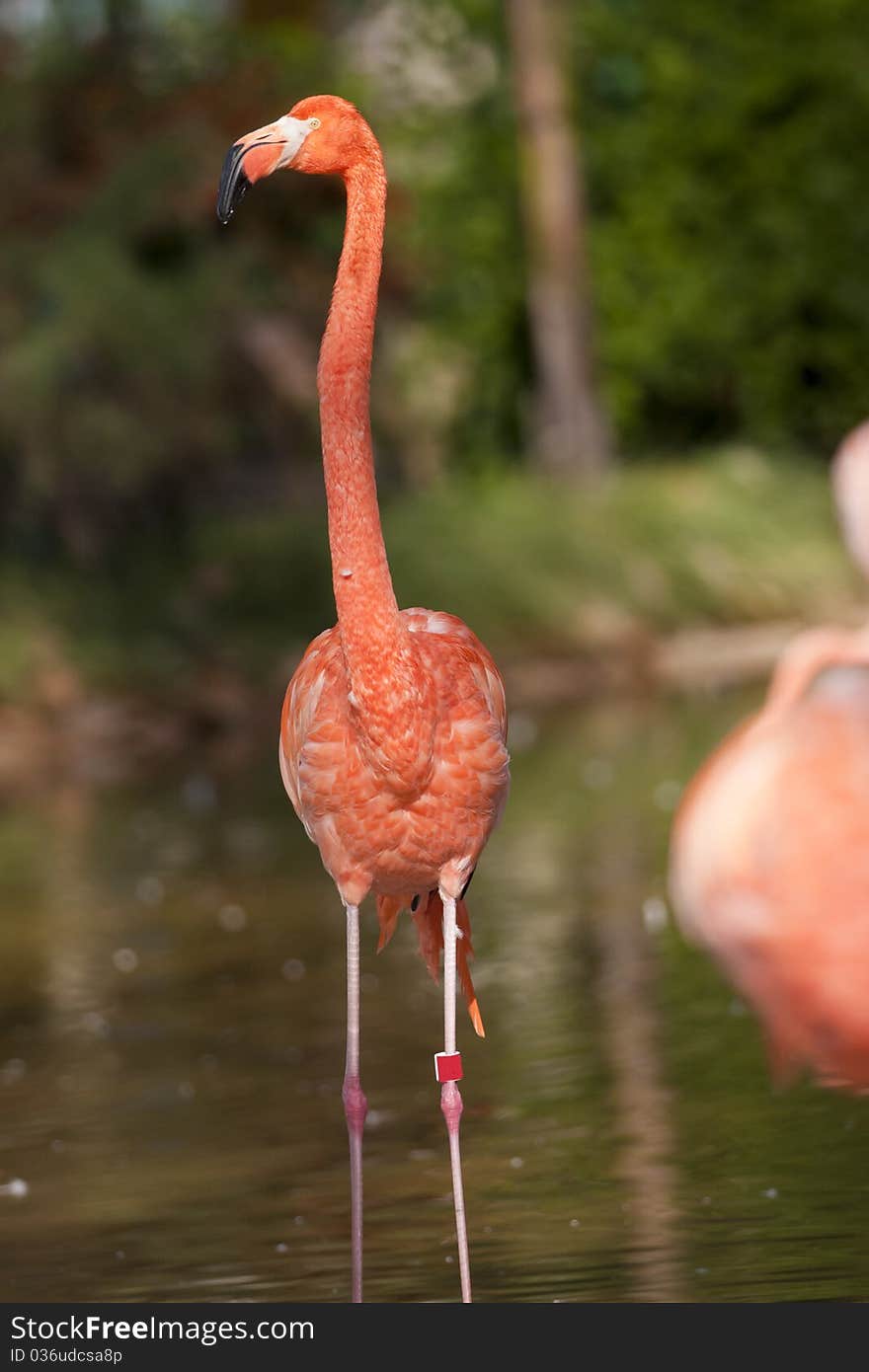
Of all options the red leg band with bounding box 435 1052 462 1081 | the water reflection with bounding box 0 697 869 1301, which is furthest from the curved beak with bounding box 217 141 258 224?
the water reflection with bounding box 0 697 869 1301

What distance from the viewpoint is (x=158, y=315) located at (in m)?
21.4

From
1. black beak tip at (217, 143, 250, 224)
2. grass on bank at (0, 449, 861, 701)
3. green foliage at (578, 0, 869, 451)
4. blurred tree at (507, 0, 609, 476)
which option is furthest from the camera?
green foliage at (578, 0, 869, 451)

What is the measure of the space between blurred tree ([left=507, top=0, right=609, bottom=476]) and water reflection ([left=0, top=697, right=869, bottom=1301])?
12.3 meters

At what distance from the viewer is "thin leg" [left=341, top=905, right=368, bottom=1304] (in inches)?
221

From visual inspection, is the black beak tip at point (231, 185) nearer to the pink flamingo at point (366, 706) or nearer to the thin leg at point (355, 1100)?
the pink flamingo at point (366, 706)

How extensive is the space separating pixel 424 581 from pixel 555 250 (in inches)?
198

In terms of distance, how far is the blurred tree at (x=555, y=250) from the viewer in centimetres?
2472

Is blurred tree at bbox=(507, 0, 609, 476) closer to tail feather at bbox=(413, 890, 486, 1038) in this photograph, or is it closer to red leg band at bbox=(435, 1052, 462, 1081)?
tail feather at bbox=(413, 890, 486, 1038)

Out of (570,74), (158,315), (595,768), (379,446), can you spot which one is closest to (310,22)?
(570,74)

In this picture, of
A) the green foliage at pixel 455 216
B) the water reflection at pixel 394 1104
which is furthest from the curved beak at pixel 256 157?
the green foliage at pixel 455 216

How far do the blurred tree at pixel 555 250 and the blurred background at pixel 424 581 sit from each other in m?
0.05

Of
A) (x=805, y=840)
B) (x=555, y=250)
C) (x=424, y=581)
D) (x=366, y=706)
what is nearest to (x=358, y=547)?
(x=366, y=706)
